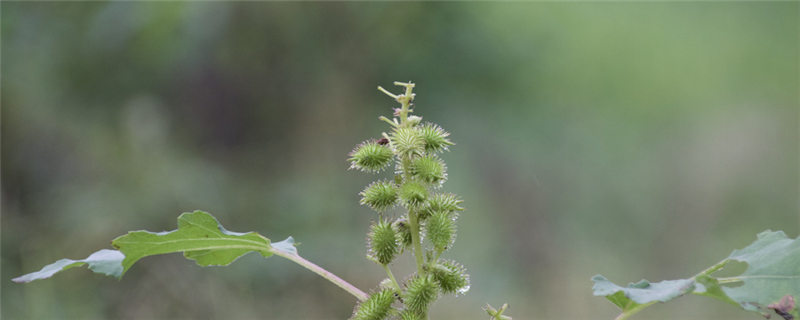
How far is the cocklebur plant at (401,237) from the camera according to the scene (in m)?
0.62

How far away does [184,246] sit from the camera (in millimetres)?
680

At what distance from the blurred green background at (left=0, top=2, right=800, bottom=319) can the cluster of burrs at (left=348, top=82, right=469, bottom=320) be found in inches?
85.6

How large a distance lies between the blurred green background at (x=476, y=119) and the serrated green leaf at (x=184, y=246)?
211cm

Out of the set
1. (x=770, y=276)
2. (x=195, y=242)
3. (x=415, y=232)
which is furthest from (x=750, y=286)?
(x=195, y=242)

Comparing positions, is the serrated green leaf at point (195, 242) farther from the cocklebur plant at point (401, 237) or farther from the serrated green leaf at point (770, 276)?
the serrated green leaf at point (770, 276)

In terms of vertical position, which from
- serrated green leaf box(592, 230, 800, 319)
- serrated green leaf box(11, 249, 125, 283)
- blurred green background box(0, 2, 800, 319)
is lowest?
serrated green leaf box(11, 249, 125, 283)

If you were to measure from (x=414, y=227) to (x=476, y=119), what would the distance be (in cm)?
279

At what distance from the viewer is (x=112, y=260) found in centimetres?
63

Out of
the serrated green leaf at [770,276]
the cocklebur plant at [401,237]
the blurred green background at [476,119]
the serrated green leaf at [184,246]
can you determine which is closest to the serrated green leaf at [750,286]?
the serrated green leaf at [770,276]

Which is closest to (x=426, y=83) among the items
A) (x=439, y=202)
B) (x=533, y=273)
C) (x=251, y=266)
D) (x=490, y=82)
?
(x=490, y=82)

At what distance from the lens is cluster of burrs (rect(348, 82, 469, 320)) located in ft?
2.02

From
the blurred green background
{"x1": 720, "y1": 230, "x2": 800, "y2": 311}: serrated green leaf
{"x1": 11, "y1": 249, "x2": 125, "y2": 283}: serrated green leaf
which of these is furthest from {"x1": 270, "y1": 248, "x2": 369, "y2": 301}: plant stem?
the blurred green background

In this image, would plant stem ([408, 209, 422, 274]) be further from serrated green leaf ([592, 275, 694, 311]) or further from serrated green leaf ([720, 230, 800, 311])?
serrated green leaf ([720, 230, 800, 311])

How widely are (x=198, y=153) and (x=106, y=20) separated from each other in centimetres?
74
